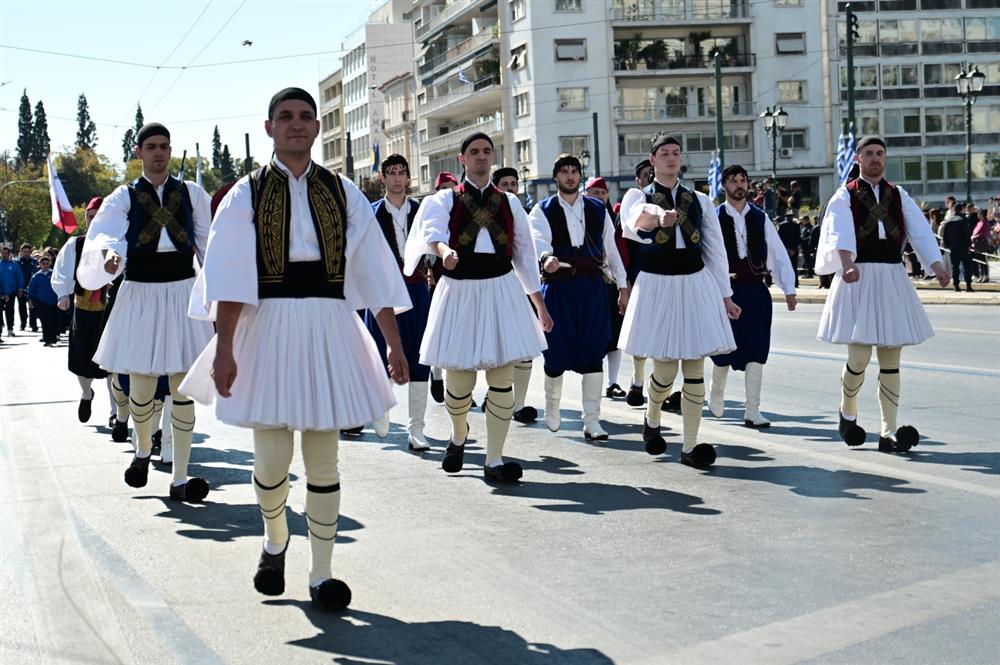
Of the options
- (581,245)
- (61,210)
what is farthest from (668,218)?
(61,210)

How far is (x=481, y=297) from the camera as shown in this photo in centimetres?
971

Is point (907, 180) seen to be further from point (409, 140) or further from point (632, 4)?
point (409, 140)

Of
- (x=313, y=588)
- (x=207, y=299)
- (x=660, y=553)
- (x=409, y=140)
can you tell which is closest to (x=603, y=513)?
(x=660, y=553)

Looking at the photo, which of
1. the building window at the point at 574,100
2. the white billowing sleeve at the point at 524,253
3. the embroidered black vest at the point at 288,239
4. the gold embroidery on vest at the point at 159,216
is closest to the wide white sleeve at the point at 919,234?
the white billowing sleeve at the point at 524,253

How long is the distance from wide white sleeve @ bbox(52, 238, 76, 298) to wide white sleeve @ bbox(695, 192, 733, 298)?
7960mm

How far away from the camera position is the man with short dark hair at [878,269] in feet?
32.9

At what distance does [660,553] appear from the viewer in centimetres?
695

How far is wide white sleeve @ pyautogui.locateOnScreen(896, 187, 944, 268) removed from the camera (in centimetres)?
1009

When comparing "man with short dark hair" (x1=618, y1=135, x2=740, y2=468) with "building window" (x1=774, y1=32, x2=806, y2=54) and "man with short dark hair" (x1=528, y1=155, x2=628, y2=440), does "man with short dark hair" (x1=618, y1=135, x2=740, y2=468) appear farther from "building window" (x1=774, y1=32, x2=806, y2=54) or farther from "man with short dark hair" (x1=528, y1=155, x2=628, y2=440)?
"building window" (x1=774, y1=32, x2=806, y2=54)

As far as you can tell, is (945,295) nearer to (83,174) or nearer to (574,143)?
(574,143)

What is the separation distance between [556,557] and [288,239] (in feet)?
6.69

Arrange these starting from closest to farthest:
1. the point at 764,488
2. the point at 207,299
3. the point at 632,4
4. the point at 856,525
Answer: the point at 207,299, the point at 856,525, the point at 764,488, the point at 632,4

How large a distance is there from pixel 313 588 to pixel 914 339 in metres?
5.43

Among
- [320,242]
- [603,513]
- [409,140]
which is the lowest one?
[603,513]
